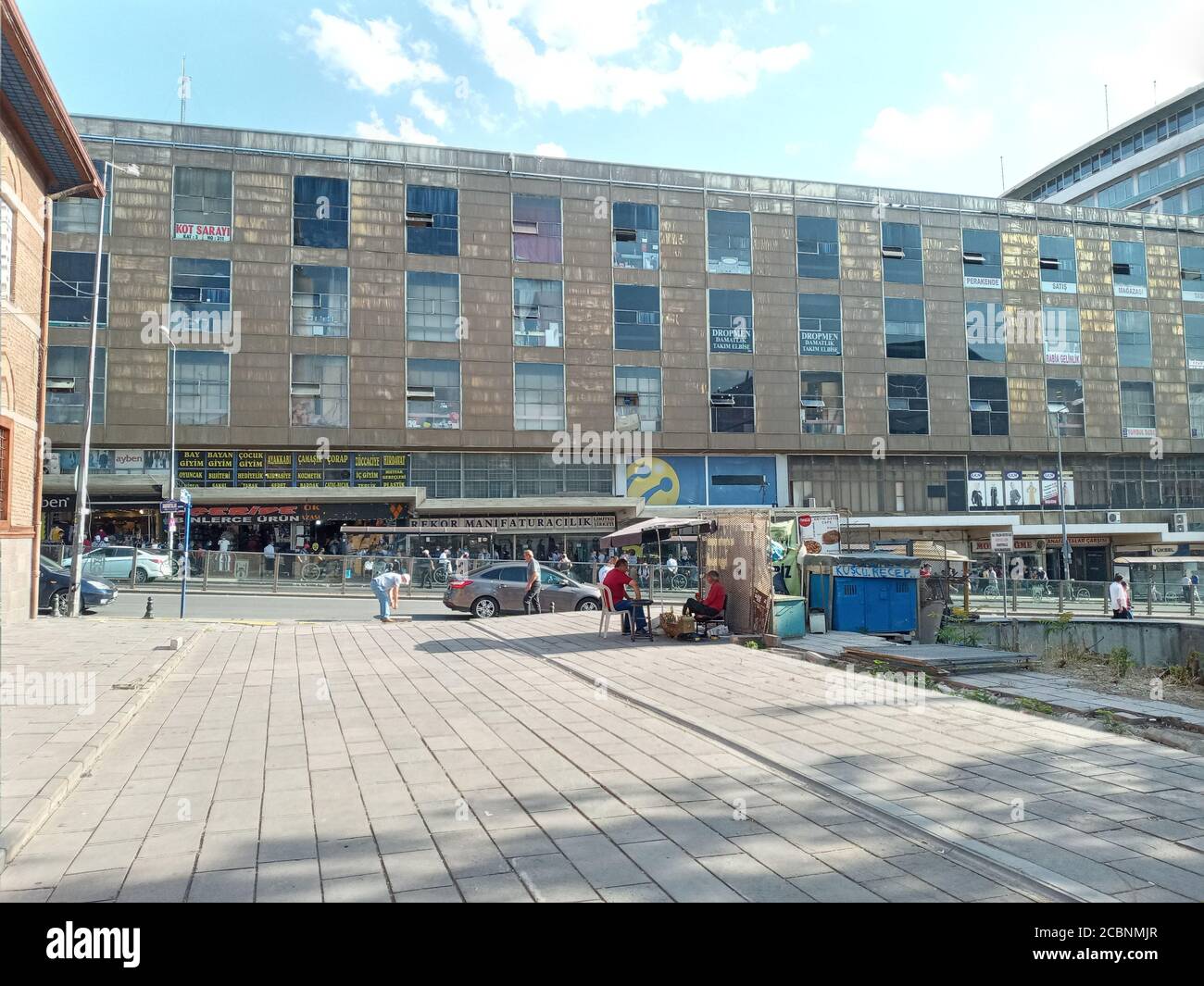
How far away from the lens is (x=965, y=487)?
1868 inches

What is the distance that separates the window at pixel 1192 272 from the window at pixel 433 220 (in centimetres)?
4245

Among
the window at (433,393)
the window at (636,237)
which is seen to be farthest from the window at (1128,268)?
the window at (433,393)

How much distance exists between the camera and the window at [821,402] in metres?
44.9

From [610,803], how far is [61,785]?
3.69 meters

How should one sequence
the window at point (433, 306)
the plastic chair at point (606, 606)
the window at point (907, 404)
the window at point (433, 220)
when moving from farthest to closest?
the window at point (907, 404) → the window at point (433, 220) → the window at point (433, 306) → the plastic chair at point (606, 606)

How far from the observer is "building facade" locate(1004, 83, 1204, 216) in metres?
64.3

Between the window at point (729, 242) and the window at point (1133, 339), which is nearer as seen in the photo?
the window at point (729, 242)

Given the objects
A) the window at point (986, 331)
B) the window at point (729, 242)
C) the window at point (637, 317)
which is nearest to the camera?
the window at point (637, 317)

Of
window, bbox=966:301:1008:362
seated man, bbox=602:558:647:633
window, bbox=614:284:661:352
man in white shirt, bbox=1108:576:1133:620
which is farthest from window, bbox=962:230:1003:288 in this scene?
seated man, bbox=602:558:647:633

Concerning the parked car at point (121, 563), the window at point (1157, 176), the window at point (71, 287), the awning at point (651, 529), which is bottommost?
the parked car at point (121, 563)

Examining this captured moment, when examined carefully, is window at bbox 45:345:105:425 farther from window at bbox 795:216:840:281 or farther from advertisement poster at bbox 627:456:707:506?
window at bbox 795:216:840:281

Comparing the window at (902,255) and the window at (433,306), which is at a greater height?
the window at (902,255)

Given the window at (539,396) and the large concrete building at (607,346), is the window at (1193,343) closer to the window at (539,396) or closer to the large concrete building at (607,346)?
the large concrete building at (607,346)

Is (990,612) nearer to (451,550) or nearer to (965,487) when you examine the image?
(451,550)
